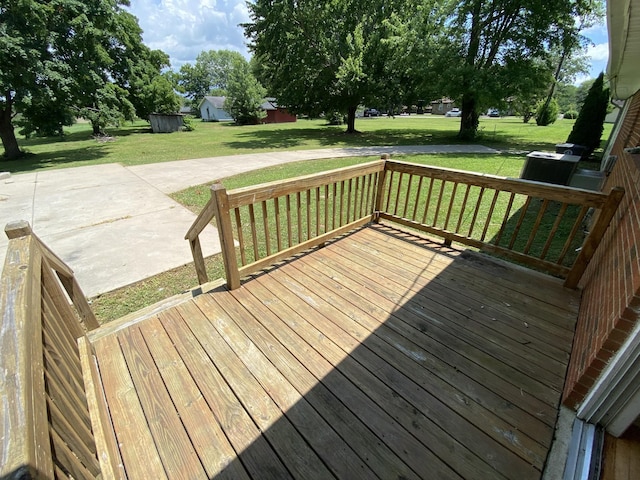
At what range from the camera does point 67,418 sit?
111cm

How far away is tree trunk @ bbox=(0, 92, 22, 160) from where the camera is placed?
9766 mm

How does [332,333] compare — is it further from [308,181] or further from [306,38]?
[306,38]

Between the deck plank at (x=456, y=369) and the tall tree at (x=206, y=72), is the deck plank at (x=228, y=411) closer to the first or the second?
the deck plank at (x=456, y=369)

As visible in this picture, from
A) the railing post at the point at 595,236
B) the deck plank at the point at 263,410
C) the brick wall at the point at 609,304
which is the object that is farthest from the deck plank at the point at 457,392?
the railing post at the point at 595,236

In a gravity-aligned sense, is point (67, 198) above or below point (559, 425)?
below

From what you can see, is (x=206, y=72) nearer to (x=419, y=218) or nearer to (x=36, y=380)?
(x=419, y=218)

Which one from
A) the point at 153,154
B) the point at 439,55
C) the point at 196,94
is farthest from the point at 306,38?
the point at 196,94

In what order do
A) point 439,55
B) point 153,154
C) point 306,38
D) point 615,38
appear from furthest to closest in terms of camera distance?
point 306,38 < point 439,55 < point 153,154 < point 615,38

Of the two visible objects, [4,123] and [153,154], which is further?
[153,154]

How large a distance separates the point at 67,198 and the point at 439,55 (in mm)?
14342

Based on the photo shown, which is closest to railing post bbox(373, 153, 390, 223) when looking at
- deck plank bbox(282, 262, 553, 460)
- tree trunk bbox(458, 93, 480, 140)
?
deck plank bbox(282, 262, 553, 460)

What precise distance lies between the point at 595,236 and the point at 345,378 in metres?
2.51

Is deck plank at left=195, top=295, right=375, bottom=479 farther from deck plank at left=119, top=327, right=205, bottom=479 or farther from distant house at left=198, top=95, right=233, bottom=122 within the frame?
distant house at left=198, top=95, right=233, bottom=122

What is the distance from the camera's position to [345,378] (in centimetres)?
192
